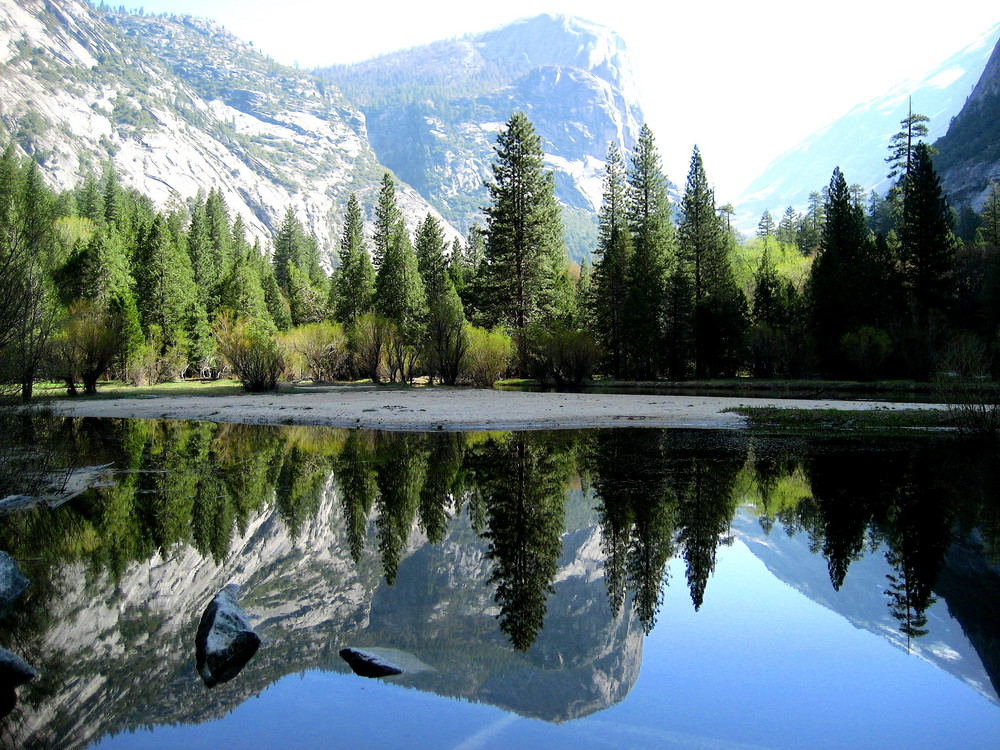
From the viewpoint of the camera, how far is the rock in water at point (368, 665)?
16.5 feet

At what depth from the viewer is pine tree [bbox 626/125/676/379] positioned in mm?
45469

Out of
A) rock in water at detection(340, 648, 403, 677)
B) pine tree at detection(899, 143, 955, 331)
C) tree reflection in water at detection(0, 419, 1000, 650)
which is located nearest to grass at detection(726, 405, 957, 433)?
tree reflection in water at detection(0, 419, 1000, 650)

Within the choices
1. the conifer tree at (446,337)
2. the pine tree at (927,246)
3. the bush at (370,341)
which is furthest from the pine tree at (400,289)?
the pine tree at (927,246)

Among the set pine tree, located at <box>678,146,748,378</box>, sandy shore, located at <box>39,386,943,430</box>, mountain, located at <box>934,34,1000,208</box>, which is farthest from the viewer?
mountain, located at <box>934,34,1000,208</box>

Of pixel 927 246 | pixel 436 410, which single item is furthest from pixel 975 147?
pixel 436 410

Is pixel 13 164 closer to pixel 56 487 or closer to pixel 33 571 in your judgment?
pixel 56 487

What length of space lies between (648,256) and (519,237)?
32.8 feet

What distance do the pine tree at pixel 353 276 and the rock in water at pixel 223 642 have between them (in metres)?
52.6

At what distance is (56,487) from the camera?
10.9m

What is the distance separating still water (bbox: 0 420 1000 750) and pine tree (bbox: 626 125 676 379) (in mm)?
34105

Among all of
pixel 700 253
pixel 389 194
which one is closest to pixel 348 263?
pixel 389 194

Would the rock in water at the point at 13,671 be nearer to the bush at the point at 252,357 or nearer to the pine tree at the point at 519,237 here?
the bush at the point at 252,357

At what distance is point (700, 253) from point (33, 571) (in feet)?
166

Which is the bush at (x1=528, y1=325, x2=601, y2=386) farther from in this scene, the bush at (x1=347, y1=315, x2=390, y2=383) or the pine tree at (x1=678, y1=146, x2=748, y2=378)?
the bush at (x1=347, y1=315, x2=390, y2=383)
